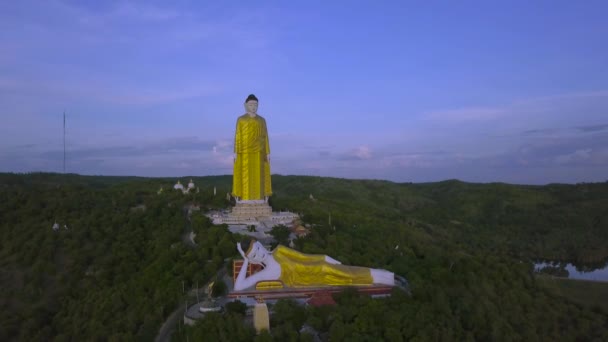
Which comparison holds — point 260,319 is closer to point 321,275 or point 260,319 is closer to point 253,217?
point 321,275

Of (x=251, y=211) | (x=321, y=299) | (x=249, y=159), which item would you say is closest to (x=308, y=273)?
(x=321, y=299)

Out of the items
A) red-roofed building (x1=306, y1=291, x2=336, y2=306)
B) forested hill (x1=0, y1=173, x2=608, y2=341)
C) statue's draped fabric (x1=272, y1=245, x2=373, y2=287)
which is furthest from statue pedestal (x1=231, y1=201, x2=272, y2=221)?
red-roofed building (x1=306, y1=291, x2=336, y2=306)

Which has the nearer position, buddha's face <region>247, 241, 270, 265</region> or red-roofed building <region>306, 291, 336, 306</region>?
red-roofed building <region>306, 291, 336, 306</region>

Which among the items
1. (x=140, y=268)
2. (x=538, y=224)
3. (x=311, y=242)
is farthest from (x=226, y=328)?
(x=538, y=224)

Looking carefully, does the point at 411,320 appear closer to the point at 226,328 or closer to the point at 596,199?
the point at 226,328

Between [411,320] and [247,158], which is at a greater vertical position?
[247,158]

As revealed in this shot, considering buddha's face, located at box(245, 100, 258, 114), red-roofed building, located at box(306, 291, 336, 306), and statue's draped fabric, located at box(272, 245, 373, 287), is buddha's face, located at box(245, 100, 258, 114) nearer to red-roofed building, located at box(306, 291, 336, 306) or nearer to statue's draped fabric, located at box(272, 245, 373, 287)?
statue's draped fabric, located at box(272, 245, 373, 287)
